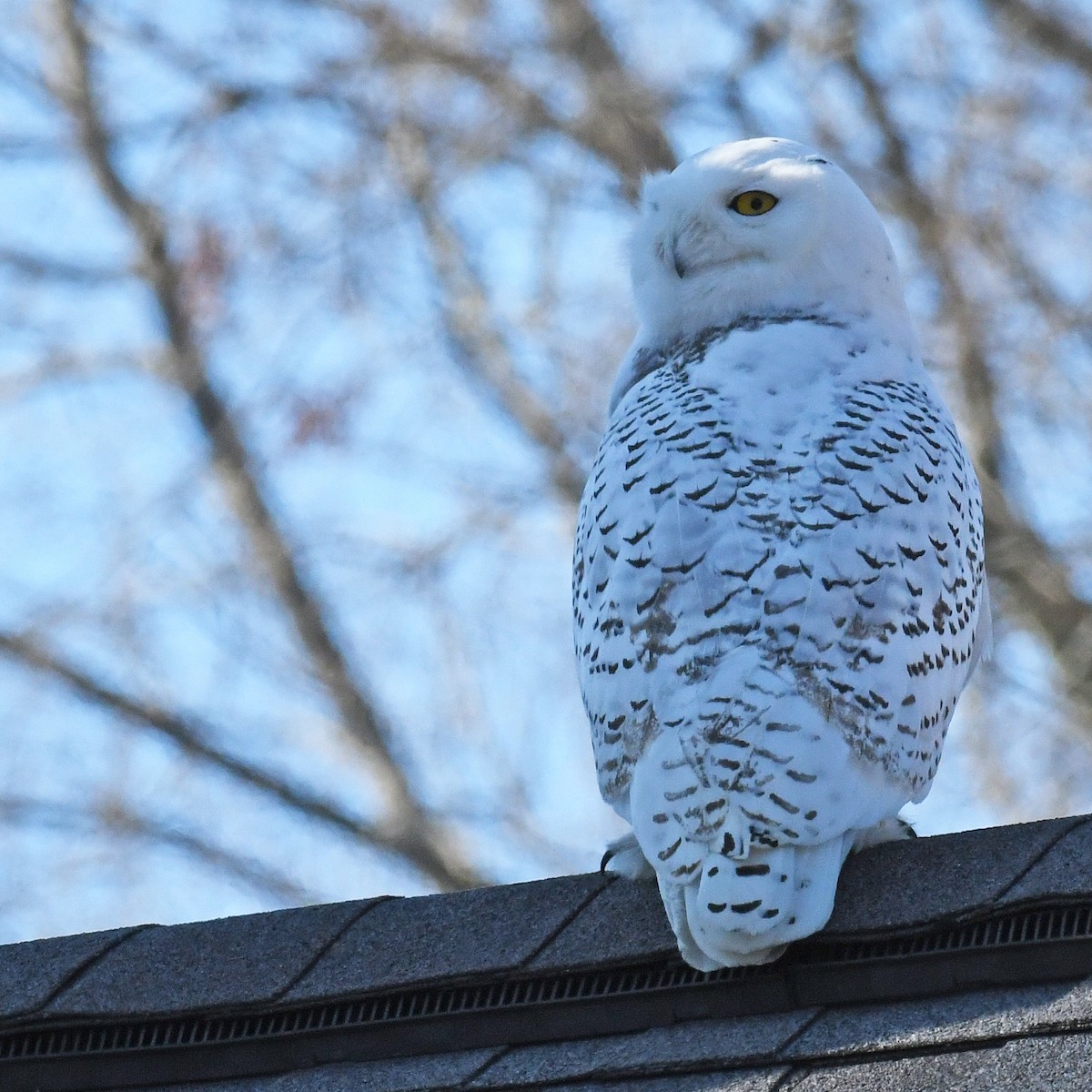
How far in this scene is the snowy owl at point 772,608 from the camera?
9.50 feet

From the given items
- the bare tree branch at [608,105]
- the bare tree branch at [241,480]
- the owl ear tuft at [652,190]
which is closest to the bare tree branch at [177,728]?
the bare tree branch at [241,480]

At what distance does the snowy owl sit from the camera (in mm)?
2896

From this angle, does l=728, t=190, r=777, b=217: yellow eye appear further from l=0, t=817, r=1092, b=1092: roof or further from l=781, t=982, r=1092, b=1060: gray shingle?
l=781, t=982, r=1092, b=1060: gray shingle

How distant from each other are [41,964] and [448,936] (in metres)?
0.72

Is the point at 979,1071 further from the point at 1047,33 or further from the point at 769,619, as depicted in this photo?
the point at 1047,33

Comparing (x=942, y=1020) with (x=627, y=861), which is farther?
(x=627, y=861)

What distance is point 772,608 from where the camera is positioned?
3.14 meters

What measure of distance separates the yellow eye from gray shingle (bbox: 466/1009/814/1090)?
1.98 metres

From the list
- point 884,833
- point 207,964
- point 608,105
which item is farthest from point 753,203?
point 608,105

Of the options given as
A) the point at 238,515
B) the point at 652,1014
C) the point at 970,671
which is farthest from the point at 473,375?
the point at 652,1014

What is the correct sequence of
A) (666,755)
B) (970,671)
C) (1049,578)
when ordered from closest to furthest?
(666,755) → (970,671) → (1049,578)

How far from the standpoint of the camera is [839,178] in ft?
14.1

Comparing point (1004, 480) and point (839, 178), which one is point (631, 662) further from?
point (1004, 480)

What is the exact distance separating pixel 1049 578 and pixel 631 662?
276 inches
